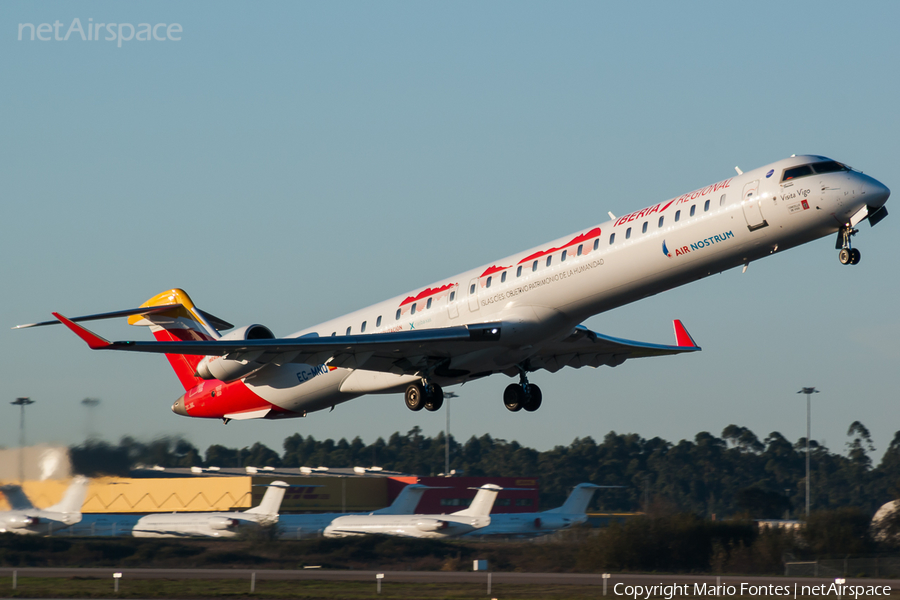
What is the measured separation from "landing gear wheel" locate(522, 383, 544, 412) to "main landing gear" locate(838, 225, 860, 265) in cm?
942

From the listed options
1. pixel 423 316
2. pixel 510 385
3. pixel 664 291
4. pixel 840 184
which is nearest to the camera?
pixel 840 184

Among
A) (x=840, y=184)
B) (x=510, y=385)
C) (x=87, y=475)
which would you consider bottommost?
(x=87, y=475)

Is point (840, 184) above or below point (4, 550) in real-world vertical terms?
above

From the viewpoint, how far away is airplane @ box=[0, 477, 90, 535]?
124 feet

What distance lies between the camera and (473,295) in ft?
82.0

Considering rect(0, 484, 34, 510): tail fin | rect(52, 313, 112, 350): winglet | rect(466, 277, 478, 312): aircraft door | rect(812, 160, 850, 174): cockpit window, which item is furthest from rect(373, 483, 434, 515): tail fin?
rect(812, 160, 850, 174): cockpit window

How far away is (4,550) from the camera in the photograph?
130 ft

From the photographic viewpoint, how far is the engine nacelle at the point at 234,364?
2703 cm

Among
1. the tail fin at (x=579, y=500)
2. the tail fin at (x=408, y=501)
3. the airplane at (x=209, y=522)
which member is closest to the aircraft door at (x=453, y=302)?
the airplane at (x=209, y=522)

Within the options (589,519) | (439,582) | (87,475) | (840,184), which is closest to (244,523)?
(87,475)

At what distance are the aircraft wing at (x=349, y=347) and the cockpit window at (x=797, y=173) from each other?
6.95 m

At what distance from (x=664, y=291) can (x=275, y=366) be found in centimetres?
1131

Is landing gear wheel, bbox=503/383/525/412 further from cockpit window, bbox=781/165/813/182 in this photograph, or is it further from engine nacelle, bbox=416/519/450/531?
engine nacelle, bbox=416/519/450/531

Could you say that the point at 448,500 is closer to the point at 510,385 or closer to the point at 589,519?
the point at 589,519
